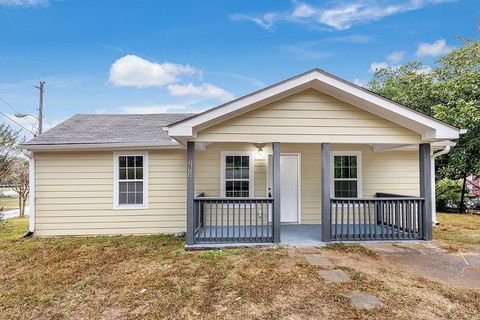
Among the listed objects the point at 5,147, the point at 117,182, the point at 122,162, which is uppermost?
the point at 5,147

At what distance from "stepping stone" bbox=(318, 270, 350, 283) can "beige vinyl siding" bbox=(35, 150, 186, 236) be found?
4276 mm

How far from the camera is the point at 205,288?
11.7ft

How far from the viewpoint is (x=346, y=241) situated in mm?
5691

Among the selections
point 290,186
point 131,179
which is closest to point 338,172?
point 290,186

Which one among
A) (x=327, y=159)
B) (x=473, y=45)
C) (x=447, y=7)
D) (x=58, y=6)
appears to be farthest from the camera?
(x=447, y=7)

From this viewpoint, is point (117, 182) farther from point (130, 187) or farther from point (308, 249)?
point (308, 249)

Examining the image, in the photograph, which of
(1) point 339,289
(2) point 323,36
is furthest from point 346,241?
(2) point 323,36

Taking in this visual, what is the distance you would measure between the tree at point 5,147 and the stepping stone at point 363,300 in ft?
39.5

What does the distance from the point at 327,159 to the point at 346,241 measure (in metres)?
1.91

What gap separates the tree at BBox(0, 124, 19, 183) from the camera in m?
9.50

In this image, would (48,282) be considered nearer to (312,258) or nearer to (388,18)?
(312,258)

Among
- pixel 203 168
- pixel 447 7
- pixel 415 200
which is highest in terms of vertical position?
pixel 447 7

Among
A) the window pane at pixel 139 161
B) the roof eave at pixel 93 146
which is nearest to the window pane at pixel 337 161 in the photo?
the roof eave at pixel 93 146

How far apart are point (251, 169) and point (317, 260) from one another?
331 cm
